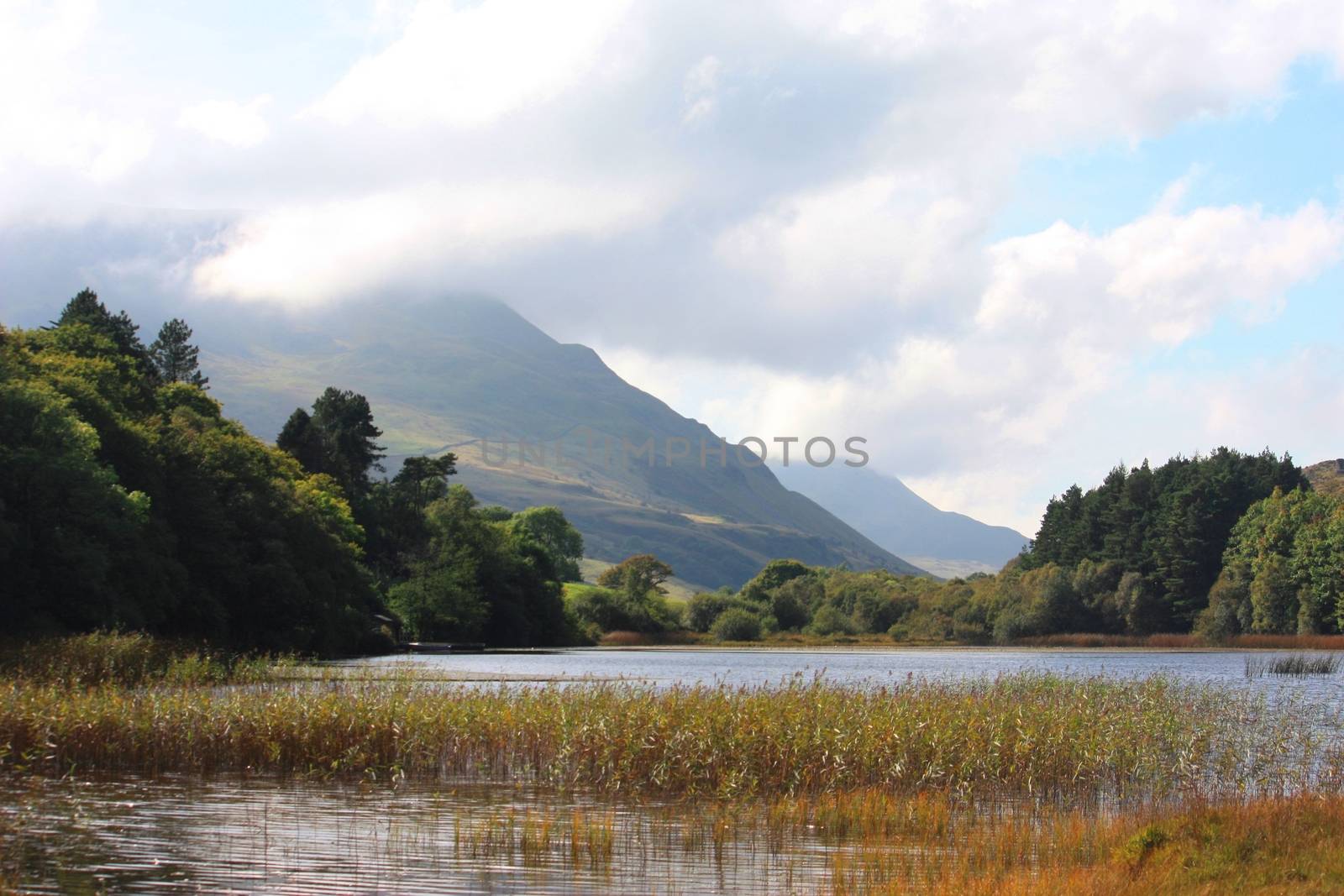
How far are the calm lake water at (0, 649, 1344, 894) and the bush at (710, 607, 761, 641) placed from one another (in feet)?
479

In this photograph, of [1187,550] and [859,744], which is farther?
[1187,550]

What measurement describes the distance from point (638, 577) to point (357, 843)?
16467 centimetres

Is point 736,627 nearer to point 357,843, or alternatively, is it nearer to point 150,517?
point 150,517

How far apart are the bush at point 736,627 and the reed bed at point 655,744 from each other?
141 metres

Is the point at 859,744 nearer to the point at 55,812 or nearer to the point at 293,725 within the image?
the point at 293,725

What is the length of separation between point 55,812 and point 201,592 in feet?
184

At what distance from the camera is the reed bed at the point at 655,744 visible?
2853cm

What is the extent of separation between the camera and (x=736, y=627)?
570 feet

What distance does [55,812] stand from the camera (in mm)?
24156

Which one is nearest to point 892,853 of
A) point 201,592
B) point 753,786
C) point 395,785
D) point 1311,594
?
point 753,786

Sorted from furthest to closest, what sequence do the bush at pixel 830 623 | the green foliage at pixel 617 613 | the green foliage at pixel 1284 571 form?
the bush at pixel 830 623
the green foliage at pixel 617 613
the green foliage at pixel 1284 571

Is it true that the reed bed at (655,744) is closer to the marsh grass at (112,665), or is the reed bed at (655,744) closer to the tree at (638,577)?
the marsh grass at (112,665)

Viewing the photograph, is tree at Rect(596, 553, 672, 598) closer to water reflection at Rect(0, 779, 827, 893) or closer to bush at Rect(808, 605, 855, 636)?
bush at Rect(808, 605, 855, 636)

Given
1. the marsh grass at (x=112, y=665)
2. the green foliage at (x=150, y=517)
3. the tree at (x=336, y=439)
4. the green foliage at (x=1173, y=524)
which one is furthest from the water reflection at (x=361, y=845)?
the green foliage at (x=1173, y=524)
